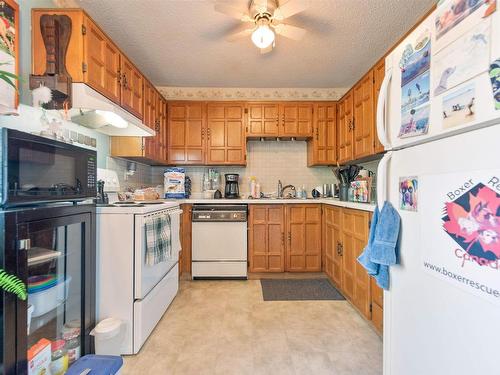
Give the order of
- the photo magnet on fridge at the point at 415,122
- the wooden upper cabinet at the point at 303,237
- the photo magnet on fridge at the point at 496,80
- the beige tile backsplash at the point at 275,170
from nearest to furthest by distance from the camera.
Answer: the photo magnet on fridge at the point at 496,80
the photo magnet on fridge at the point at 415,122
the wooden upper cabinet at the point at 303,237
the beige tile backsplash at the point at 275,170

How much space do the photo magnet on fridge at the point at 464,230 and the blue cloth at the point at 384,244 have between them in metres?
0.15

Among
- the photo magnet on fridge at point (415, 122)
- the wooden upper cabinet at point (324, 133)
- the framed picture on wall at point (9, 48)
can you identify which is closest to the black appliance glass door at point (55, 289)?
the framed picture on wall at point (9, 48)

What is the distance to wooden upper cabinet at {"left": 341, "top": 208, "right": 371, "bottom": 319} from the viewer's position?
6.47 feet

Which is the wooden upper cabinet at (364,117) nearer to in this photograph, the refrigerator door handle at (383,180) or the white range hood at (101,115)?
the refrigerator door handle at (383,180)

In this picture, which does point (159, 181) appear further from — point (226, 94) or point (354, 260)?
point (354, 260)

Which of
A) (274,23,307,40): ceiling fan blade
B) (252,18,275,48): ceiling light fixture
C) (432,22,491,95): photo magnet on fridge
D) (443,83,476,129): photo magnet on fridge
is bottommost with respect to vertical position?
(443,83,476,129): photo magnet on fridge

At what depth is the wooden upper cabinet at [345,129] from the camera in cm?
279

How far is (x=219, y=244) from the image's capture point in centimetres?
296

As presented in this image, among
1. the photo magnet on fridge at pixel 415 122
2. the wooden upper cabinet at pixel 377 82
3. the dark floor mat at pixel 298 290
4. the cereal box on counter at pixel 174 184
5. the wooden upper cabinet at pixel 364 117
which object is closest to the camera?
the photo magnet on fridge at pixel 415 122

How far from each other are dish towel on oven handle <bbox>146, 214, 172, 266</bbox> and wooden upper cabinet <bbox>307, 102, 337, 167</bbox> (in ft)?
7.12

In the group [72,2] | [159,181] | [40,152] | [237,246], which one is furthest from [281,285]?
[72,2]

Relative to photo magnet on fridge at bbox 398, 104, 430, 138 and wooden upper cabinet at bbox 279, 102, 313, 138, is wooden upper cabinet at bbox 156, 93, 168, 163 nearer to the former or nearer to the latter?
wooden upper cabinet at bbox 279, 102, 313, 138

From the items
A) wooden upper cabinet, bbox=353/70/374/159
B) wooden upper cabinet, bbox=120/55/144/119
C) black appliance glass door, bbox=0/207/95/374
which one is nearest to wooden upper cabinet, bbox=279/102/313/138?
wooden upper cabinet, bbox=353/70/374/159

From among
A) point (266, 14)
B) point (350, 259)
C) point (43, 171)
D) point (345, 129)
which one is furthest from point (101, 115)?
point (345, 129)
